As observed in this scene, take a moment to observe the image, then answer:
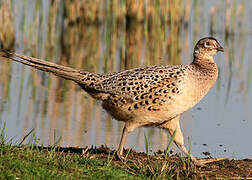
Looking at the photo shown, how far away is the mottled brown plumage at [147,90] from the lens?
7172 millimetres

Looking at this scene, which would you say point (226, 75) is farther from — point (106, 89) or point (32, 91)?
point (106, 89)

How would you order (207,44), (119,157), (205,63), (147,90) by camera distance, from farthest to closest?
(207,44)
(205,63)
(147,90)
(119,157)

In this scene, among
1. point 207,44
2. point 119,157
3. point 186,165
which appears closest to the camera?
point 186,165

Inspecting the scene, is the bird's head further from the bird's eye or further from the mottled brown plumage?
the mottled brown plumage

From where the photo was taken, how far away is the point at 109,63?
581 inches

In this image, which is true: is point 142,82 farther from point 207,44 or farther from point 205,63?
point 207,44

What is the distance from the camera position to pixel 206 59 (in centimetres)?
775

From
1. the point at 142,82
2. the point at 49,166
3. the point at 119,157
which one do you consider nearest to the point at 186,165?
the point at 119,157

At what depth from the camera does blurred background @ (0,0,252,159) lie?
9.42 m

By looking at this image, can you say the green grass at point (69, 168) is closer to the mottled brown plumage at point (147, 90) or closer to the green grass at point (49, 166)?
the green grass at point (49, 166)

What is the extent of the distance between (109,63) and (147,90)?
758 centimetres

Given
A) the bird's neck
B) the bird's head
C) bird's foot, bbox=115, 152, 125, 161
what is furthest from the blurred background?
the bird's head

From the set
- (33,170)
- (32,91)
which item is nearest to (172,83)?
(33,170)

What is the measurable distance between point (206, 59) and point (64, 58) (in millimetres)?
8018
